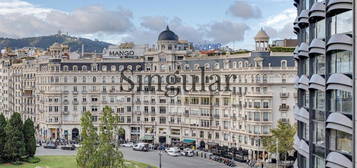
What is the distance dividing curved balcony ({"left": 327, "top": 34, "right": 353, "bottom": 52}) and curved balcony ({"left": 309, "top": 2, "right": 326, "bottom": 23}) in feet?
9.49

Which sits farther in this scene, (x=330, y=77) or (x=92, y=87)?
(x=92, y=87)

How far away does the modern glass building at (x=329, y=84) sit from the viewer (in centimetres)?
3203

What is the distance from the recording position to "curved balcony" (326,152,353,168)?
→ 32125mm

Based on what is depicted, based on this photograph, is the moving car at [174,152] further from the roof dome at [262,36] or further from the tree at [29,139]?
the roof dome at [262,36]

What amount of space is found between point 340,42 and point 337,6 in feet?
6.51

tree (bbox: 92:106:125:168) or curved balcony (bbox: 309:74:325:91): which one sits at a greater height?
curved balcony (bbox: 309:74:325:91)

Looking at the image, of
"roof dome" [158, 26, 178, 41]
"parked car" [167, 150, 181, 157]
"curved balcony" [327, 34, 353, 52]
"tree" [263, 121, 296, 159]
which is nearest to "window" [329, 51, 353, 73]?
"curved balcony" [327, 34, 353, 52]

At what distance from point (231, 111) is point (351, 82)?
9146 cm

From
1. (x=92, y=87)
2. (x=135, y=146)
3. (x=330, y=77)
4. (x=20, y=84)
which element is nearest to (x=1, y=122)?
(x=135, y=146)

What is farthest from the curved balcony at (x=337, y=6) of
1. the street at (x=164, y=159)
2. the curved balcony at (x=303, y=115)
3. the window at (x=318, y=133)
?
the street at (x=164, y=159)

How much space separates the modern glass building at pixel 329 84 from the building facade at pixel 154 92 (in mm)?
76293

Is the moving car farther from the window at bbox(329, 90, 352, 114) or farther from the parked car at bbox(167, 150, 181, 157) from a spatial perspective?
the window at bbox(329, 90, 352, 114)

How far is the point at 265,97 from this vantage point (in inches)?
4417

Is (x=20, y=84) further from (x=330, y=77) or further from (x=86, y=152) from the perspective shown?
(x=330, y=77)
